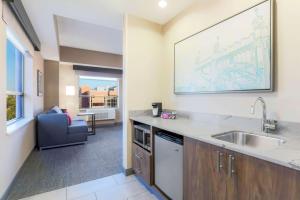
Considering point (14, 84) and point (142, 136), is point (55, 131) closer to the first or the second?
point (14, 84)

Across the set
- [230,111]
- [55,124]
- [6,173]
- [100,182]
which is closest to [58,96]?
[55,124]

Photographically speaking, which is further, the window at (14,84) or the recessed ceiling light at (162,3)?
the window at (14,84)

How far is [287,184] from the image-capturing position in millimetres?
821

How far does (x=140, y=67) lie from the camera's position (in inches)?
101

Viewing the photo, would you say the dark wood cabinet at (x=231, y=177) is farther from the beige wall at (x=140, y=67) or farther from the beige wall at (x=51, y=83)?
the beige wall at (x=51, y=83)

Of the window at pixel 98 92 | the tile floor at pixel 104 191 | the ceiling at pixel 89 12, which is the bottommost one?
the tile floor at pixel 104 191

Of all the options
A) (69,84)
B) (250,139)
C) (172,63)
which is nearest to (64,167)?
(172,63)

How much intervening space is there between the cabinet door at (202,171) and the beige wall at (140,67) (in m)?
1.25

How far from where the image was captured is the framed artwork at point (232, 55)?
4.75 ft

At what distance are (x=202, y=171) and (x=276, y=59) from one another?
1.20m

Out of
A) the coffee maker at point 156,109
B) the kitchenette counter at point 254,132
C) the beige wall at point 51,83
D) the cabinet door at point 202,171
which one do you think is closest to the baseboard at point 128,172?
the kitchenette counter at point 254,132

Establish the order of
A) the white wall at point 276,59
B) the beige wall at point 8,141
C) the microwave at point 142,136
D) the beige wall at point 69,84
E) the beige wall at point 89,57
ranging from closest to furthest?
the white wall at point 276,59
the beige wall at point 8,141
the microwave at point 142,136
the beige wall at point 89,57
the beige wall at point 69,84

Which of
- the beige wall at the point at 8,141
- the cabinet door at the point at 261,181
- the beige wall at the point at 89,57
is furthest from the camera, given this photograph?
the beige wall at the point at 89,57

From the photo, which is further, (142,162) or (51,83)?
(51,83)
